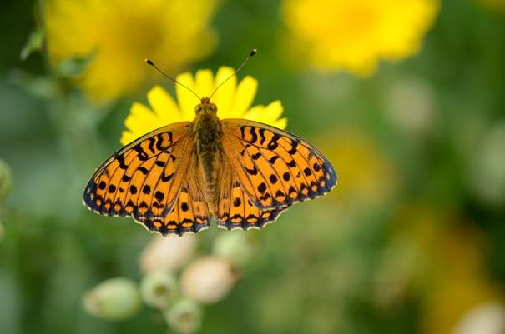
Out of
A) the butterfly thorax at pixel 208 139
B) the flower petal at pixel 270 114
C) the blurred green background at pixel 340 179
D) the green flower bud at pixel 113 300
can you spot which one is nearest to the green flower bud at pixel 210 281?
the green flower bud at pixel 113 300

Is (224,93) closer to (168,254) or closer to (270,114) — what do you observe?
(270,114)

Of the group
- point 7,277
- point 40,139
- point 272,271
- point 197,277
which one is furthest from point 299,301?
point 40,139

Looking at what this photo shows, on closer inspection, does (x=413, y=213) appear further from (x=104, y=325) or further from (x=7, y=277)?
(x=7, y=277)

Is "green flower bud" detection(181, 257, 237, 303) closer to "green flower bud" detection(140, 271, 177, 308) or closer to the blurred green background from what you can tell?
"green flower bud" detection(140, 271, 177, 308)

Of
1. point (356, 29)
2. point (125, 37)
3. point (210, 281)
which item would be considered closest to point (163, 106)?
point (210, 281)

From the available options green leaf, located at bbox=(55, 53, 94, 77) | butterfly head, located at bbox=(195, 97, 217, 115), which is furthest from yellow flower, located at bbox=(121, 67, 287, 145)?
green leaf, located at bbox=(55, 53, 94, 77)

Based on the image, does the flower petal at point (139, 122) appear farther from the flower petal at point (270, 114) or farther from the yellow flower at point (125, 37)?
the yellow flower at point (125, 37)
